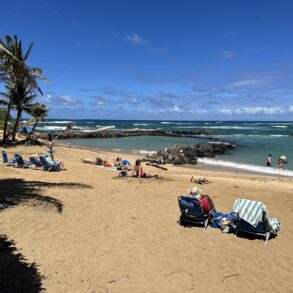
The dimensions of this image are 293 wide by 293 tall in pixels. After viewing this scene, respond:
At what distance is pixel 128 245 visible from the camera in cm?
683

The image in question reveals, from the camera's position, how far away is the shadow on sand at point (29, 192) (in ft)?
29.6

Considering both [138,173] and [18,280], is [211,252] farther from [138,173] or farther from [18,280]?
[138,173]

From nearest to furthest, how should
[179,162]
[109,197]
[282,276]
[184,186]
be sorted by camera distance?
[282,276]
[109,197]
[184,186]
[179,162]

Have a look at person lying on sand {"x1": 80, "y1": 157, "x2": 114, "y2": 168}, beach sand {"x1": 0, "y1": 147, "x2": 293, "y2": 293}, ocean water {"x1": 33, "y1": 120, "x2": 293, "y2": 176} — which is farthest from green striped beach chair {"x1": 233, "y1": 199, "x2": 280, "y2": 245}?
ocean water {"x1": 33, "y1": 120, "x2": 293, "y2": 176}

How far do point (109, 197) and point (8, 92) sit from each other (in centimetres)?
1716

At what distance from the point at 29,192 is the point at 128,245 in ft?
14.8

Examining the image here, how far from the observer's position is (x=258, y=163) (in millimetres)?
24312

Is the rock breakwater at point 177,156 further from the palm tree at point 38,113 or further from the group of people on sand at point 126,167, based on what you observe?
the palm tree at point 38,113

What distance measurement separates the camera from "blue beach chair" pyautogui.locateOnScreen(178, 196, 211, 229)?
8.20 metres

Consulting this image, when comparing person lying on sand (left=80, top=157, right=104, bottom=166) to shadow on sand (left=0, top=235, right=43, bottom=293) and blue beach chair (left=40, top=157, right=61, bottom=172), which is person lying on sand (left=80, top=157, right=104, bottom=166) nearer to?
blue beach chair (left=40, top=157, right=61, bottom=172)

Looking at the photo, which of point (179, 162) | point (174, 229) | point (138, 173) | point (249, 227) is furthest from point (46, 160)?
point (179, 162)

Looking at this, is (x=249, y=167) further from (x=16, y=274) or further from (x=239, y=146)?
(x=16, y=274)

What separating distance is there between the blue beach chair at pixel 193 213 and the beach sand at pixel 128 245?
0.25 metres

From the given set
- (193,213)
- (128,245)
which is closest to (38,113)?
(193,213)
